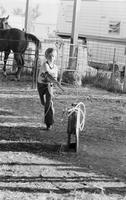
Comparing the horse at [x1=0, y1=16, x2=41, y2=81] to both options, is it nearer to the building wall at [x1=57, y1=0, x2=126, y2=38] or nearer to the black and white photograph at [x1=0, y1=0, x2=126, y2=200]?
the black and white photograph at [x1=0, y1=0, x2=126, y2=200]

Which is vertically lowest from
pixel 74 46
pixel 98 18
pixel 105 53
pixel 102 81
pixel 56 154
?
pixel 56 154

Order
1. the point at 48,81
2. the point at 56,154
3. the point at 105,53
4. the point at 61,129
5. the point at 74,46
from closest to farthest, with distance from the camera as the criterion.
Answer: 1. the point at 56,154
2. the point at 48,81
3. the point at 61,129
4. the point at 74,46
5. the point at 105,53

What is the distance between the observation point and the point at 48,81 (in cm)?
809

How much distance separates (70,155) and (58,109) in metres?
3.95

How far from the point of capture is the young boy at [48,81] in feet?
Result: 26.4

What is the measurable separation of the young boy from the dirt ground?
340 millimetres

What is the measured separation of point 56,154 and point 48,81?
64.6 inches

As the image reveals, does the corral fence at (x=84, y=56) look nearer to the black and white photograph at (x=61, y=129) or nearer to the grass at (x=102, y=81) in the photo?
the black and white photograph at (x=61, y=129)

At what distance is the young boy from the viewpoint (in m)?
8.04

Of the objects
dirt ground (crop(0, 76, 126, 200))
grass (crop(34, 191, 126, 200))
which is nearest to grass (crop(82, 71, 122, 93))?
dirt ground (crop(0, 76, 126, 200))

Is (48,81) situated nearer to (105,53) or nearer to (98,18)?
(105,53)

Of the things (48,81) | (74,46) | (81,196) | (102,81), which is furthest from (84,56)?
(81,196)

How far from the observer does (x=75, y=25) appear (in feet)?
54.3

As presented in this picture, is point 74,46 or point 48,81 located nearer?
point 48,81
